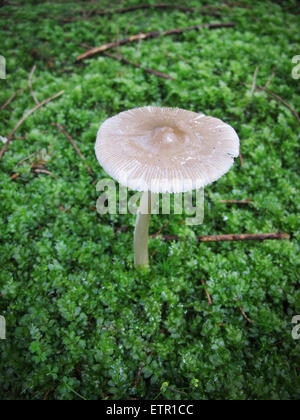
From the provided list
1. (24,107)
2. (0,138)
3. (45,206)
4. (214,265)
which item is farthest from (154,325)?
(24,107)

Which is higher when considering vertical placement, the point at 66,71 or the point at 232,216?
the point at 66,71

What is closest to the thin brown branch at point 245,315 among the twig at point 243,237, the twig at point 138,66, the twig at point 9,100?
the twig at point 243,237

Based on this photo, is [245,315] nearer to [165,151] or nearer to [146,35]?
[165,151]

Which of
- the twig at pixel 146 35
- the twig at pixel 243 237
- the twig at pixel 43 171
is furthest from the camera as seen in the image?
the twig at pixel 146 35

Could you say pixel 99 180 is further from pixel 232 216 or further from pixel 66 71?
pixel 66 71

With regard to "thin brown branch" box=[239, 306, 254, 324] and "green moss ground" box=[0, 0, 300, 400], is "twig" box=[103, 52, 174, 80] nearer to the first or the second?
"green moss ground" box=[0, 0, 300, 400]

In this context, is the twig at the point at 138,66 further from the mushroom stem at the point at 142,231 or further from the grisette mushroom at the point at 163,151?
the mushroom stem at the point at 142,231

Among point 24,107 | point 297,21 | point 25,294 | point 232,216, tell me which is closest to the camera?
point 25,294

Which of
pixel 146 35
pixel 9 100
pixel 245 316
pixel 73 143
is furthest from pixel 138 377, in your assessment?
pixel 146 35
